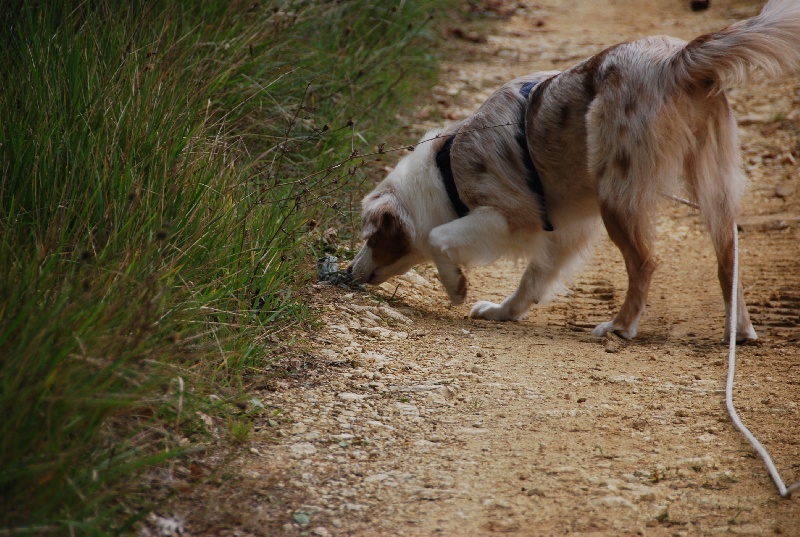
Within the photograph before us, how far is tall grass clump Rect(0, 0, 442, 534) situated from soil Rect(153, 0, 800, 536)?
10.3 inches

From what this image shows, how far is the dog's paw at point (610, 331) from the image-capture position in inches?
176

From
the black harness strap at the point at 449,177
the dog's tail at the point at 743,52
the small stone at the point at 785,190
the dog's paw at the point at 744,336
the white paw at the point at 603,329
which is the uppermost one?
the dog's tail at the point at 743,52

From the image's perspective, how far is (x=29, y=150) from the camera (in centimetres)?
354

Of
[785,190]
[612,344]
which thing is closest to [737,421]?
[612,344]

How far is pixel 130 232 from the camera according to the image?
3.37 metres

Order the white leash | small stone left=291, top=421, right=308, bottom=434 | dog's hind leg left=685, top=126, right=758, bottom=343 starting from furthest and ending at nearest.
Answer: dog's hind leg left=685, top=126, right=758, bottom=343 < small stone left=291, top=421, right=308, bottom=434 < the white leash

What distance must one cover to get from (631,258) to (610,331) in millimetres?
407

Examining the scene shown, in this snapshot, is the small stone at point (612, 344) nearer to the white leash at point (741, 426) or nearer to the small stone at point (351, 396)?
the white leash at point (741, 426)

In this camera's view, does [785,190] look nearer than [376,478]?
No

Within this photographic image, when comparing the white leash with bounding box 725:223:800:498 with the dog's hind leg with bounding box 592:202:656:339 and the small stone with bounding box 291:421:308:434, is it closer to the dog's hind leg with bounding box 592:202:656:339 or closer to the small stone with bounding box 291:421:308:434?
the dog's hind leg with bounding box 592:202:656:339

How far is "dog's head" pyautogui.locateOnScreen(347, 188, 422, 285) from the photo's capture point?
4875 millimetres

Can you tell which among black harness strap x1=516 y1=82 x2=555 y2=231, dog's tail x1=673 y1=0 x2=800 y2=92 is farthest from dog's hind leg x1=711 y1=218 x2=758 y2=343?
black harness strap x1=516 y1=82 x2=555 y2=231

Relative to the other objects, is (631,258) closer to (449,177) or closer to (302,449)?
(449,177)

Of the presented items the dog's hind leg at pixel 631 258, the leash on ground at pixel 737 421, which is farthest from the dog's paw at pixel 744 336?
the dog's hind leg at pixel 631 258
